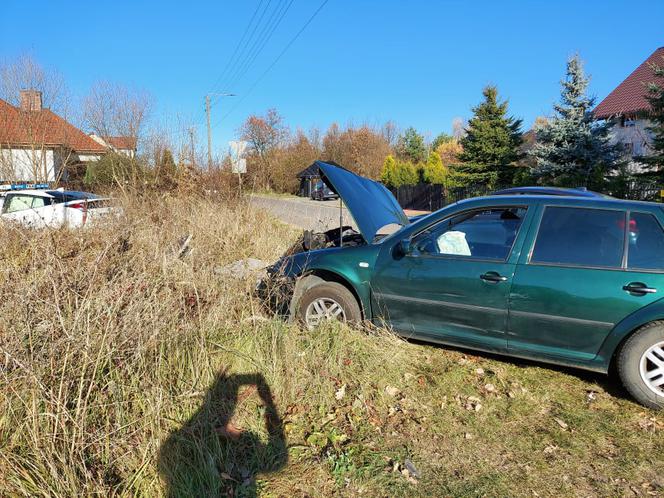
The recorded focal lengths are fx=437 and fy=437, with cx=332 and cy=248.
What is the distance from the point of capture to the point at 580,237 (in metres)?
3.44

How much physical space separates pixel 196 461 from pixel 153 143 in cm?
1264

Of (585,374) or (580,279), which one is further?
(585,374)

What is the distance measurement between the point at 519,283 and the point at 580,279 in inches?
16.7

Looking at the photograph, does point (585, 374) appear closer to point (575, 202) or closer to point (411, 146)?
point (575, 202)

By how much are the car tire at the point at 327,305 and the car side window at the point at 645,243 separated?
7.41 ft

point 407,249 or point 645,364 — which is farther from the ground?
point 407,249

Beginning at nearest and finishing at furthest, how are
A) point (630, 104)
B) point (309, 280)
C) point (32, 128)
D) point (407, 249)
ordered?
point (407, 249) → point (309, 280) → point (32, 128) → point (630, 104)

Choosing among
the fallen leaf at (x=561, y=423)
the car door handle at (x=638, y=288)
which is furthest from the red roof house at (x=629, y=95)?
the fallen leaf at (x=561, y=423)

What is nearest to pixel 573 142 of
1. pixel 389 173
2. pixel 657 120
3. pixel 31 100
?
pixel 657 120

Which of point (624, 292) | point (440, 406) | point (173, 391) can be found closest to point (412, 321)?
point (440, 406)

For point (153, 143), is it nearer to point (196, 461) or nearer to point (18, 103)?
point (18, 103)

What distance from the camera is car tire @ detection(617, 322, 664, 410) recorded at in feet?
10.2

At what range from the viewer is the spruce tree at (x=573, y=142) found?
672 inches

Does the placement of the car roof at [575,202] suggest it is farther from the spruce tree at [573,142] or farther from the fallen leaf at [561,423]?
the spruce tree at [573,142]
